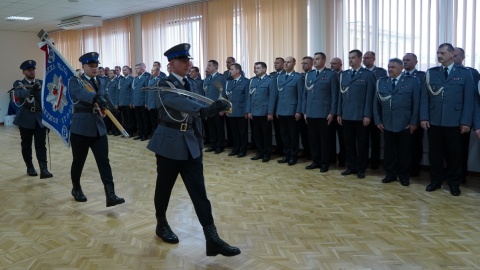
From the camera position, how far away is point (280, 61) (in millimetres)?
6508

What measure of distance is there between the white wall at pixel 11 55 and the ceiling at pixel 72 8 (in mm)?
2033

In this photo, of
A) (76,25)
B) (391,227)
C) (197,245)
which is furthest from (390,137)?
(76,25)

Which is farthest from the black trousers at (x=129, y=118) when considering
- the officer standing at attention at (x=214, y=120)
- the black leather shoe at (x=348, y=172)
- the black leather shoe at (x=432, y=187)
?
the black leather shoe at (x=432, y=187)

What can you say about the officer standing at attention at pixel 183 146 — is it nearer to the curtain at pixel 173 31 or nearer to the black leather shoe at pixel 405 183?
the black leather shoe at pixel 405 183

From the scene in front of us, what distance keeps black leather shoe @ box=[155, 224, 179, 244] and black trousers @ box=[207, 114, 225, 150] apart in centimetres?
411

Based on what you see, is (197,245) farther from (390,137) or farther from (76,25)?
(76,25)

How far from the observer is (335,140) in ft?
20.2

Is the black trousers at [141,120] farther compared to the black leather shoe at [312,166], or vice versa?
the black trousers at [141,120]

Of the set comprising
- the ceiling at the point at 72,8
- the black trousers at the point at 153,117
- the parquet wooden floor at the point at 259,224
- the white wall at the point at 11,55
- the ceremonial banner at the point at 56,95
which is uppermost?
A: the ceiling at the point at 72,8

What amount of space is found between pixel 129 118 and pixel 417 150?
660cm

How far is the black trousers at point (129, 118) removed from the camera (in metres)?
9.80

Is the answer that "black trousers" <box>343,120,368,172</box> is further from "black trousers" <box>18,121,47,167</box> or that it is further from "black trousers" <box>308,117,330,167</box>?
"black trousers" <box>18,121,47,167</box>

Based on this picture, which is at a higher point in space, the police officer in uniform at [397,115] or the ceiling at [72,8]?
the ceiling at [72,8]

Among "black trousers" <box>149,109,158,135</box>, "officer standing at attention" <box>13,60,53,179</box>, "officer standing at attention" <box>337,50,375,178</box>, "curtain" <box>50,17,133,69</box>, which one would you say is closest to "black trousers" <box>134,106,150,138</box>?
"black trousers" <box>149,109,158,135</box>
